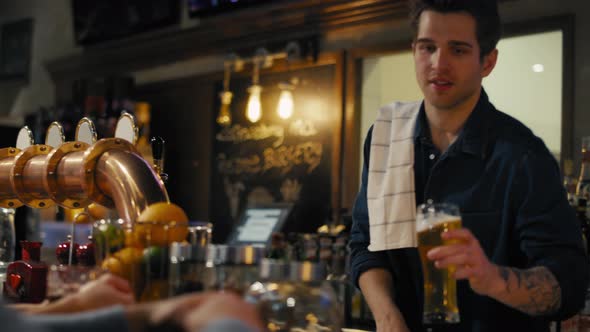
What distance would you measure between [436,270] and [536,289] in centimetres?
21

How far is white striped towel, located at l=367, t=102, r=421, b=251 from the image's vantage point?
231 cm

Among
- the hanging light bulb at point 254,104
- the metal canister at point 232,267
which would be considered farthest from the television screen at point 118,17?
the metal canister at point 232,267

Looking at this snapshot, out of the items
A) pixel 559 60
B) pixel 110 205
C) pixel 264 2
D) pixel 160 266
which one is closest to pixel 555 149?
pixel 559 60

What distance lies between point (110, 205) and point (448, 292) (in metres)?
0.73

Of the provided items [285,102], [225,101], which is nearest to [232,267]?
[285,102]

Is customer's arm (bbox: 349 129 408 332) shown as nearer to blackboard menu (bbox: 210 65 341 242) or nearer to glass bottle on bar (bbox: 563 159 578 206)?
glass bottle on bar (bbox: 563 159 578 206)

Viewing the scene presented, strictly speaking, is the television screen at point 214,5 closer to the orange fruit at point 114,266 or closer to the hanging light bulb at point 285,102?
the hanging light bulb at point 285,102

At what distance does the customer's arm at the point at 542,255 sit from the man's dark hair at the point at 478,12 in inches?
12.0

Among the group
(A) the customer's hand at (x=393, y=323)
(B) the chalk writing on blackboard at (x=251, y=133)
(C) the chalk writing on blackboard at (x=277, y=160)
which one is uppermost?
(B) the chalk writing on blackboard at (x=251, y=133)

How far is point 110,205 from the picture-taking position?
186 centimetres

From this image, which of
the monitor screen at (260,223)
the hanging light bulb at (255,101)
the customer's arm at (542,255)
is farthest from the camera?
the hanging light bulb at (255,101)

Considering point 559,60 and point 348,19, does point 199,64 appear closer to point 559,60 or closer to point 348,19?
point 348,19

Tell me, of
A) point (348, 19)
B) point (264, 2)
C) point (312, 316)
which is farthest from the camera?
point (264, 2)

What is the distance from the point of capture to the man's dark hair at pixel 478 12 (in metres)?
2.19
